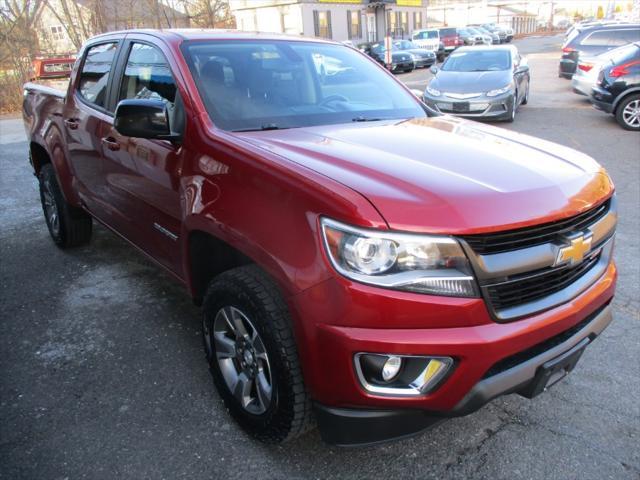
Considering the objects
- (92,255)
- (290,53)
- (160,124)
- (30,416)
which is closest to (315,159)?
(160,124)

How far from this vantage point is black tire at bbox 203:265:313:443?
203 cm

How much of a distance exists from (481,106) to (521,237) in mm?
9253

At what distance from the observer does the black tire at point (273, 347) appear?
A: 2033 millimetres

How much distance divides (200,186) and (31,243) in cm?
353

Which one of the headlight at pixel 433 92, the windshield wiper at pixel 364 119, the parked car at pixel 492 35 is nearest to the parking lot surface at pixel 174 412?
the windshield wiper at pixel 364 119

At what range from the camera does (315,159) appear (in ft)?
7.13

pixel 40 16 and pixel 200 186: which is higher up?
pixel 40 16

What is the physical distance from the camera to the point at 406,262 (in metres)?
1.82

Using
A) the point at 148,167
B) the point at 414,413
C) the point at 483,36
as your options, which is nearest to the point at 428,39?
the point at 483,36

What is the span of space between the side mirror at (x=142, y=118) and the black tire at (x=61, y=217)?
7.29 ft

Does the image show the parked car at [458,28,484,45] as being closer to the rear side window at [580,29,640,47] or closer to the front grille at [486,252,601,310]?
the rear side window at [580,29,640,47]

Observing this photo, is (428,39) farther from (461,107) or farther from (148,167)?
(148,167)

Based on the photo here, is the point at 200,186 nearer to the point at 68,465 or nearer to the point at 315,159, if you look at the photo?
the point at 315,159

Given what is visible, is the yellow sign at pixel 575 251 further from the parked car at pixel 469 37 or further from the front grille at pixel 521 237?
the parked car at pixel 469 37
